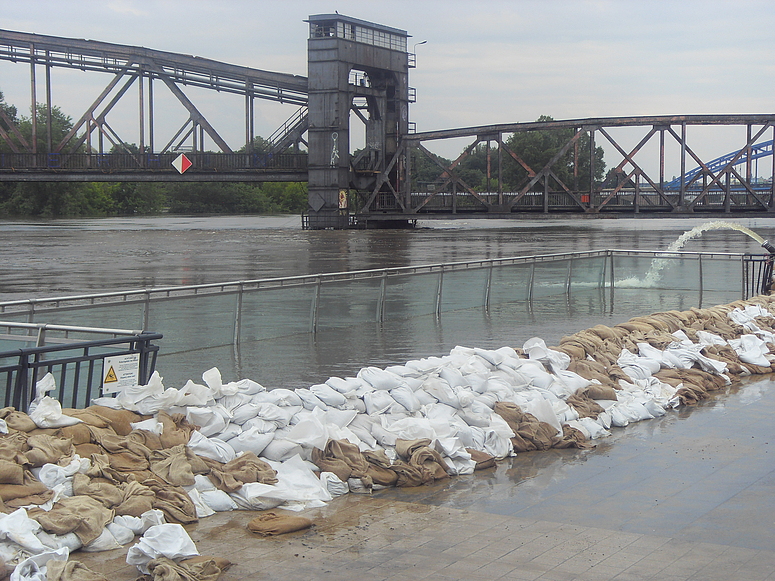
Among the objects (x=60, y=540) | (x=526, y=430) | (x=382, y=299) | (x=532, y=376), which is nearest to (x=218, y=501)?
(x=60, y=540)

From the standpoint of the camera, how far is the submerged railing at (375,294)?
12.0 m

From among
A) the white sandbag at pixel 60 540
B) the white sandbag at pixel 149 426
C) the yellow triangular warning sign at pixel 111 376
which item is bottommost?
the white sandbag at pixel 60 540

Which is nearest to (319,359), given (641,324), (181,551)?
(641,324)

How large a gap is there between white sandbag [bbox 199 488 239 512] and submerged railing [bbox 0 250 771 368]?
11.4 feet

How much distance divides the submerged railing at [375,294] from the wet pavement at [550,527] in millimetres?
4488

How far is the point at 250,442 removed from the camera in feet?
25.1

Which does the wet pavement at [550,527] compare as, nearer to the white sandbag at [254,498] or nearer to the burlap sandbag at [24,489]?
the white sandbag at [254,498]

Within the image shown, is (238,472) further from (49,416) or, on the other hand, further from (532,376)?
(532,376)

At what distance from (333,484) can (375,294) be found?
9178mm

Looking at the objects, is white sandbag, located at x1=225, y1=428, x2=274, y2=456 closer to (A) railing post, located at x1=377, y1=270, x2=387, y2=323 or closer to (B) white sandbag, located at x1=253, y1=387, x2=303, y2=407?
(B) white sandbag, located at x1=253, y1=387, x2=303, y2=407

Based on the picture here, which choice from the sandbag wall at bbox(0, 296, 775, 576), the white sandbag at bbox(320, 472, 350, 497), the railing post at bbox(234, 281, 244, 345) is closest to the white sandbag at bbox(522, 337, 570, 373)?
the sandbag wall at bbox(0, 296, 775, 576)

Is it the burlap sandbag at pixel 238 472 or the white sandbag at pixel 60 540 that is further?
the burlap sandbag at pixel 238 472

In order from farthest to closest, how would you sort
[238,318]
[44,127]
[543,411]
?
[44,127] → [238,318] → [543,411]

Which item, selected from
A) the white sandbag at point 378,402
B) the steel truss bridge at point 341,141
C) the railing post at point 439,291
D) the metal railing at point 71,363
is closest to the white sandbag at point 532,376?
the white sandbag at point 378,402
